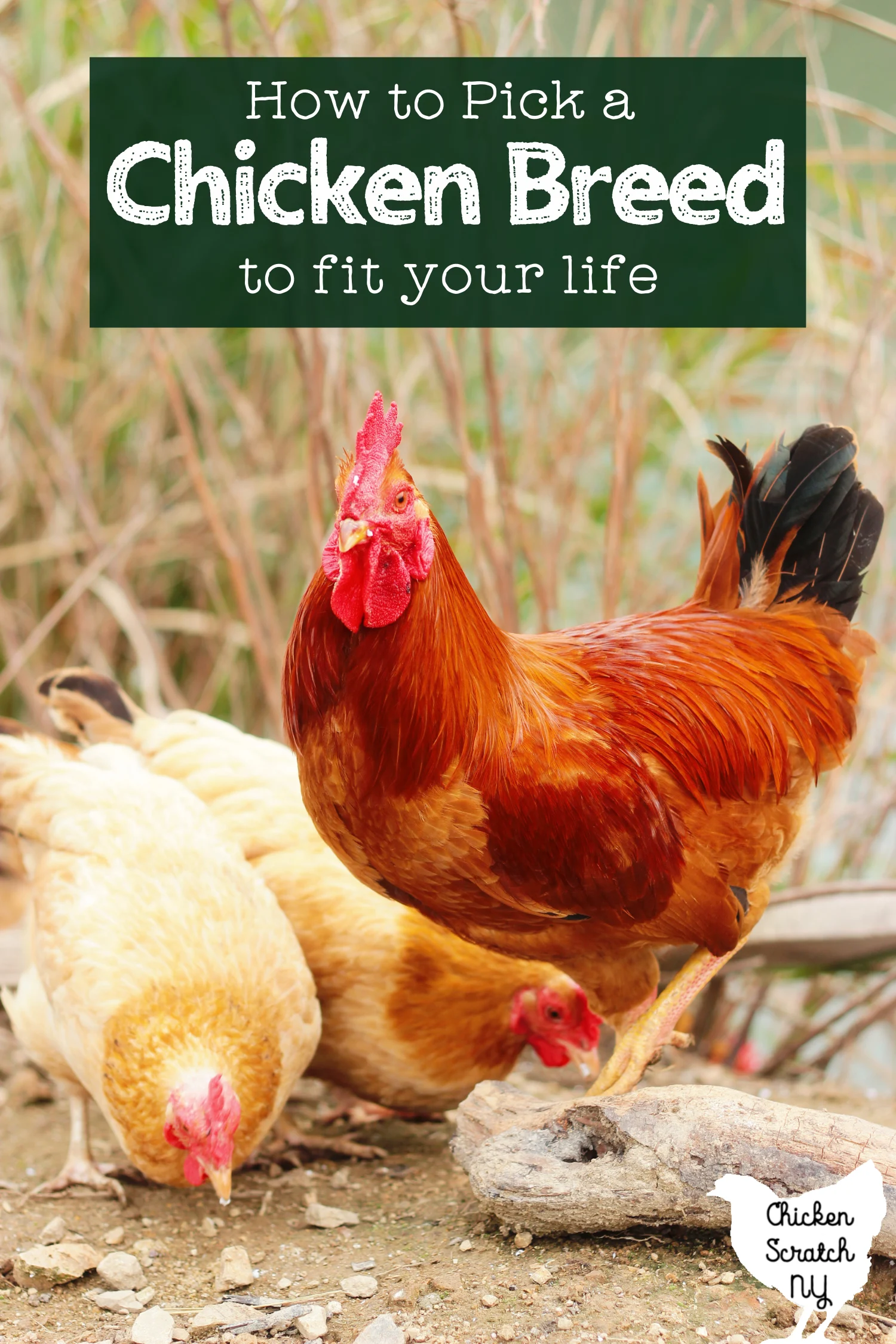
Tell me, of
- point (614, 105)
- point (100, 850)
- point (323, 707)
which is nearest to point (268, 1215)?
point (100, 850)

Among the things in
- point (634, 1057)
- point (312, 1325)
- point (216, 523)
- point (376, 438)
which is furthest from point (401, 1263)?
point (216, 523)

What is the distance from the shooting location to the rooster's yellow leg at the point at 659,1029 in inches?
111

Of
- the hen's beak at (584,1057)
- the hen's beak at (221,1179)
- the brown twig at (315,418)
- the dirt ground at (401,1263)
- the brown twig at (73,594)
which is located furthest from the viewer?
the brown twig at (73,594)

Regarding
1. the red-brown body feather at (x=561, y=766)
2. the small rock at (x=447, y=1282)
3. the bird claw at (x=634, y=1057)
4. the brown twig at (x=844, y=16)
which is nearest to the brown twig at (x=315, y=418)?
the red-brown body feather at (x=561, y=766)

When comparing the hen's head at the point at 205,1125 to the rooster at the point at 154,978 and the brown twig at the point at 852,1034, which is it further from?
the brown twig at the point at 852,1034

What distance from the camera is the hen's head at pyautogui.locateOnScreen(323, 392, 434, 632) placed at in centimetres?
214

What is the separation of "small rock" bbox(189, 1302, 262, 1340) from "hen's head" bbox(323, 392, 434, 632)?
4.60ft

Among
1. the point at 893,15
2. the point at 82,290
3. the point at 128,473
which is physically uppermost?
the point at 893,15

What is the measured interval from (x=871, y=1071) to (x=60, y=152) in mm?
4919

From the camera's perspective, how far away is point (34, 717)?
5.00 metres

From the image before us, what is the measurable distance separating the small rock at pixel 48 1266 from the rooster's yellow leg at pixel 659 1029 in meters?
1.23

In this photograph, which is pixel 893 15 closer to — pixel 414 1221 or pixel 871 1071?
pixel 871 1071

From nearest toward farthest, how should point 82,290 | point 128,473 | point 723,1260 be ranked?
point 723,1260 < point 82,290 < point 128,473

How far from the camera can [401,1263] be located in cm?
253
